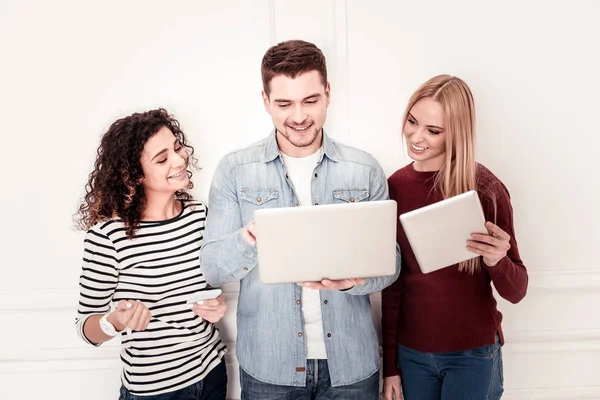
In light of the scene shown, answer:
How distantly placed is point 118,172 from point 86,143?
0.37 meters

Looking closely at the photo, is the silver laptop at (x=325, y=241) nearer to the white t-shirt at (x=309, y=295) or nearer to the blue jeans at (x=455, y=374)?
the white t-shirt at (x=309, y=295)

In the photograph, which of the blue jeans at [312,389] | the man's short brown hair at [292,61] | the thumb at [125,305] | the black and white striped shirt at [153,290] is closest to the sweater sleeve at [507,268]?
the blue jeans at [312,389]

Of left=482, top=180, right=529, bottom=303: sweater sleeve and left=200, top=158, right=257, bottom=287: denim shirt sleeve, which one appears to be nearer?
left=200, top=158, right=257, bottom=287: denim shirt sleeve

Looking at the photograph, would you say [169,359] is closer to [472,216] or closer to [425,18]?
[472,216]

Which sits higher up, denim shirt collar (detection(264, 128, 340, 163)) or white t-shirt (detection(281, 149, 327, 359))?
denim shirt collar (detection(264, 128, 340, 163))

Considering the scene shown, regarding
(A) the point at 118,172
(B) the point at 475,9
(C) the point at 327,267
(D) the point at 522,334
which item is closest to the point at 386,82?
(B) the point at 475,9

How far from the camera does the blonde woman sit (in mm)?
1602

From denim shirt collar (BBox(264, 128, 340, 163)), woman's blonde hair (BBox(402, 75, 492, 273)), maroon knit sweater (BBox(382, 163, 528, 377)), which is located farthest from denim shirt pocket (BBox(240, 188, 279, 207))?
woman's blonde hair (BBox(402, 75, 492, 273))

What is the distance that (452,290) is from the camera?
1666 millimetres

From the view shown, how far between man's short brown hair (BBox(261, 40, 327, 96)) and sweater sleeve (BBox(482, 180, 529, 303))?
0.74 m

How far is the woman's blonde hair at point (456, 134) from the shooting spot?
5.23ft

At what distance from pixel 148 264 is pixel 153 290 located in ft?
0.31

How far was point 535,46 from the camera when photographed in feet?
6.28

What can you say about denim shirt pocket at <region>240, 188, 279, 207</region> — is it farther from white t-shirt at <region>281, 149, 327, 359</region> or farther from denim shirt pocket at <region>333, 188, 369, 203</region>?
denim shirt pocket at <region>333, 188, 369, 203</region>
